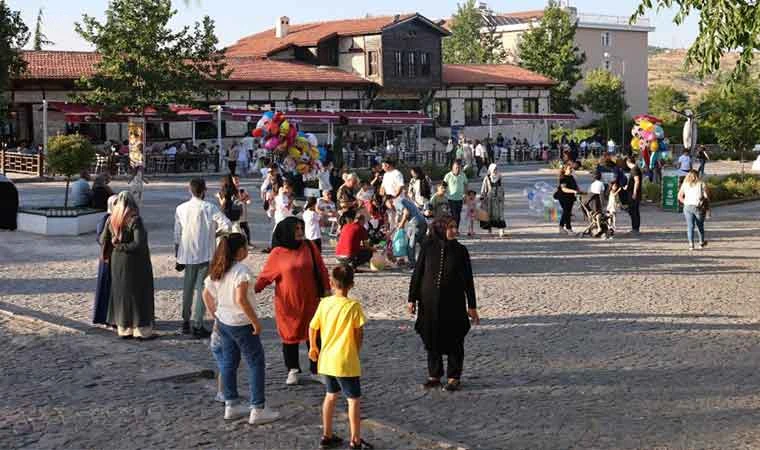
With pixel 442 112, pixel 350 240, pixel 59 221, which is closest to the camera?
pixel 350 240

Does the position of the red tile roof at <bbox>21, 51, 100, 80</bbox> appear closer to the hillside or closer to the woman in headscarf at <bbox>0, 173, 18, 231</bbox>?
the woman in headscarf at <bbox>0, 173, 18, 231</bbox>

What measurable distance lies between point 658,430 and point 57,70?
38.8 meters

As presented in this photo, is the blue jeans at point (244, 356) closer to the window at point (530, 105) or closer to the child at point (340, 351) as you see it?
the child at point (340, 351)

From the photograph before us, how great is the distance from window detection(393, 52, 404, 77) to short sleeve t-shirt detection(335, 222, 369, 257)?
135ft

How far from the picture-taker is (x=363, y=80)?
53062mm

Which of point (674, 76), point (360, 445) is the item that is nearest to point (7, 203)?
point (360, 445)

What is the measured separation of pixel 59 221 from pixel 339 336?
1379 centimetres

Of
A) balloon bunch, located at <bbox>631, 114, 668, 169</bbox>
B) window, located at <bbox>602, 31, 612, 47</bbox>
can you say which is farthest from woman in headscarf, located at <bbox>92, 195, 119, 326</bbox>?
window, located at <bbox>602, 31, 612, 47</bbox>

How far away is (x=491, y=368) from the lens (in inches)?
369

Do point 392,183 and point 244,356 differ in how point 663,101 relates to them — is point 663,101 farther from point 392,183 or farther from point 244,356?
point 244,356

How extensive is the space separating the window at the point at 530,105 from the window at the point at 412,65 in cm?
961

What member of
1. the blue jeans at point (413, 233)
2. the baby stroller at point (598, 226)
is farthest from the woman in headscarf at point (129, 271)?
the baby stroller at point (598, 226)

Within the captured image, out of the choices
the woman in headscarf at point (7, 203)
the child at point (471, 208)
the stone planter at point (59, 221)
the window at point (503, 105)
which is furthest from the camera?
the window at point (503, 105)

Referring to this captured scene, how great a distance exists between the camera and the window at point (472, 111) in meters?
59.5
